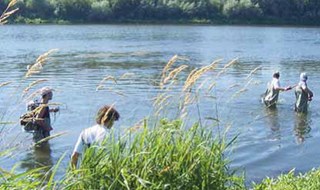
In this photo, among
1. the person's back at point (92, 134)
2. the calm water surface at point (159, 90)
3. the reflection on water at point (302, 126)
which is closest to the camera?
the person's back at point (92, 134)

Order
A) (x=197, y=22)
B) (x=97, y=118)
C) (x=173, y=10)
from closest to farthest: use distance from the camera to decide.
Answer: (x=97, y=118) < (x=197, y=22) < (x=173, y=10)

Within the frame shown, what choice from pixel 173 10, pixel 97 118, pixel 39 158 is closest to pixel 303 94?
pixel 39 158

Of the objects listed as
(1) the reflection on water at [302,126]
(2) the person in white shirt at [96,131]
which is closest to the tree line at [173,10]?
(1) the reflection on water at [302,126]

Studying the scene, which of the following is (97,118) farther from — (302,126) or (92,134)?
(302,126)

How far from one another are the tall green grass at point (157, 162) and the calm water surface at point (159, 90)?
0.68 meters

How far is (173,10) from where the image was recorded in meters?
102

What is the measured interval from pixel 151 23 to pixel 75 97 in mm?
73678

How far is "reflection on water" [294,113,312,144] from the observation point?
18.8 meters

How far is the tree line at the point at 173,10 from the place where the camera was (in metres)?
99.2

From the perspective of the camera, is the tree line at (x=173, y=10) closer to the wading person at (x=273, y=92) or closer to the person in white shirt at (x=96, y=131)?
the wading person at (x=273, y=92)

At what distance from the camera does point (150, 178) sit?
7.27 m

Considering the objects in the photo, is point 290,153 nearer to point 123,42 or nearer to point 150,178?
point 150,178

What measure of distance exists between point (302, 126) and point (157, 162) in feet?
45.5

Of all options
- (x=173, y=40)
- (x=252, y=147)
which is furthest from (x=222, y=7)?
(x=252, y=147)
